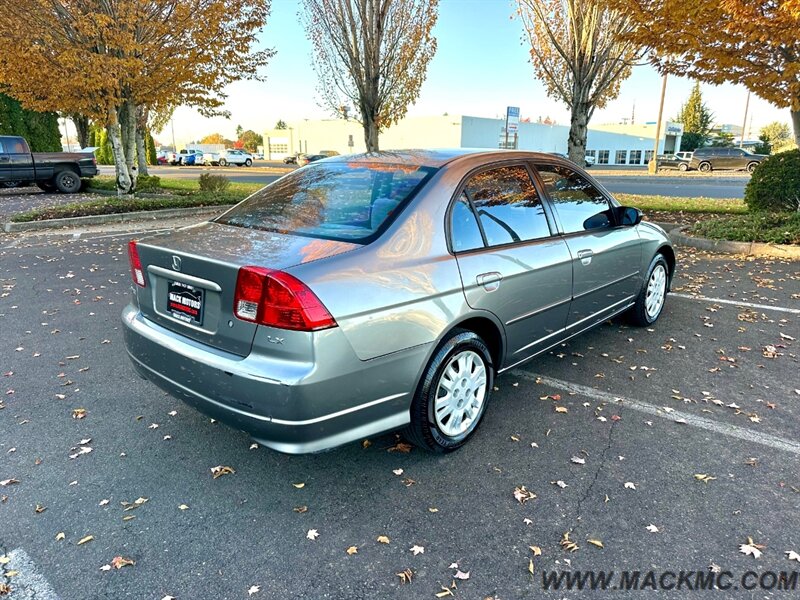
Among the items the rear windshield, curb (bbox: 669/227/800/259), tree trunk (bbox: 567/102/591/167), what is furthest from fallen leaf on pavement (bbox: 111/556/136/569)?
tree trunk (bbox: 567/102/591/167)

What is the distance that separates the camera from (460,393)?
309 cm

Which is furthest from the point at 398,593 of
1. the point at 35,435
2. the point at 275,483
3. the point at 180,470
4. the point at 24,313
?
the point at 24,313

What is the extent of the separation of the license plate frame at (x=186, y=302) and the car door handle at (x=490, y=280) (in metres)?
1.49

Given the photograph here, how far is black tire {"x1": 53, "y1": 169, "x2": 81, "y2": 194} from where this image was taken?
1819 centimetres

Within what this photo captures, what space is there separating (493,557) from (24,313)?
5.51 metres

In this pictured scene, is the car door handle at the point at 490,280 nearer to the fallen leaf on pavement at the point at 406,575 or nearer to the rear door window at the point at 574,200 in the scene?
the rear door window at the point at 574,200

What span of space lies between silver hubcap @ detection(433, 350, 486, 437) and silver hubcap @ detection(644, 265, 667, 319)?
265 centimetres

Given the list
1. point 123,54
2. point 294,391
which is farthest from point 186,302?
point 123,54

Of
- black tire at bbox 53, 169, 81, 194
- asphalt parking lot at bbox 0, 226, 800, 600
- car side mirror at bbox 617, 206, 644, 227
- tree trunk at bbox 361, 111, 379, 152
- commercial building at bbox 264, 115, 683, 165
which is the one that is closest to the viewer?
asphalt parking lot at bbox 0, 226, 800, 600

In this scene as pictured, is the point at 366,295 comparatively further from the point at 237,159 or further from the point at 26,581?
the point at 237,159

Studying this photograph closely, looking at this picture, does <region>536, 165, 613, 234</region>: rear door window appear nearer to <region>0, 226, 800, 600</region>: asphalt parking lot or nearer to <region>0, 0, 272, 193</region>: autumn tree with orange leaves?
<region>0, 226, 800, 600</region>: asphalt parking lot

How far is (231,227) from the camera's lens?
323 cm

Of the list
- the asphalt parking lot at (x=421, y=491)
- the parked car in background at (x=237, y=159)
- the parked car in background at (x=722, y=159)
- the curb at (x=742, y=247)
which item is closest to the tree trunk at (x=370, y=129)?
the curb at (x=742, y=247)

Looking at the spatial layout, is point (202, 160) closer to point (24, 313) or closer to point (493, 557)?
point (24, 313)
